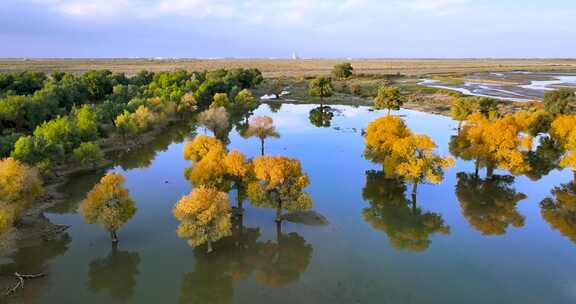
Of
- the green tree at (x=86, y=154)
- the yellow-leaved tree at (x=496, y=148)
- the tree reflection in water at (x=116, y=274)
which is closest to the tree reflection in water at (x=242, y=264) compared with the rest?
the tree reflection in water at (x=116, y=274)

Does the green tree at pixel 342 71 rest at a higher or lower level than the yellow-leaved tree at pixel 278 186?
higher

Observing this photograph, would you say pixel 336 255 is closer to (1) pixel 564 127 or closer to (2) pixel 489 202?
(2) pixel 489 202

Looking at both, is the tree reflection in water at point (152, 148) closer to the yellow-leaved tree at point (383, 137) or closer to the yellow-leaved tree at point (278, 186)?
the yellow-leaved tree at point (278, 186)

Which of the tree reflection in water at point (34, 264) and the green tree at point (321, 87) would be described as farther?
the green tree at point (321, 87)

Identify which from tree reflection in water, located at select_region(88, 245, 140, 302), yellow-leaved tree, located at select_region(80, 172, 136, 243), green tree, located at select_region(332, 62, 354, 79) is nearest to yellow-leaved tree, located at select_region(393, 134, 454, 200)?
yellow-leaved tree, located at select_region(80, 172, 136, 243)

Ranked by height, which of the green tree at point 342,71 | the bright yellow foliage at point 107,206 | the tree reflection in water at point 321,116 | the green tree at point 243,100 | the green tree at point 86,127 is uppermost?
the green tree at point 342,71

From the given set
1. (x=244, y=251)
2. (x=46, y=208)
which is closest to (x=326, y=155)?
(x=244, y=251)

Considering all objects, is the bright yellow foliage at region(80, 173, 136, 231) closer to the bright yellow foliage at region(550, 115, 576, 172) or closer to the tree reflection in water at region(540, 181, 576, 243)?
the tree reflection in water at region(540, 181, 576, 243)
